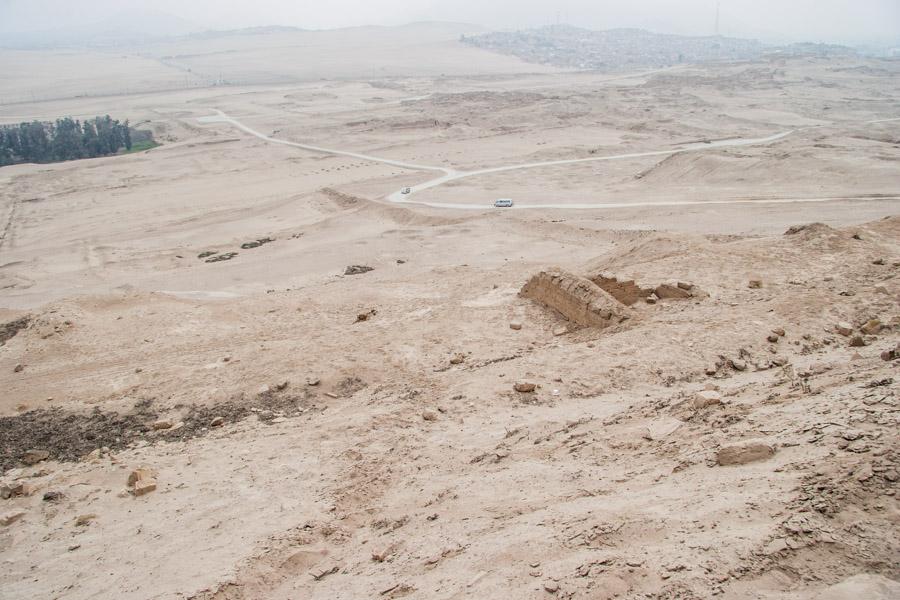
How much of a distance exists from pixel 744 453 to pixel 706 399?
79.5 inches

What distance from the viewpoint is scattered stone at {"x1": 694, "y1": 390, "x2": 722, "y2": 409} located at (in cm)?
866

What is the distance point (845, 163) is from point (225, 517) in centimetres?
3757

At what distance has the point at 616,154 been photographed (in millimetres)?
50156


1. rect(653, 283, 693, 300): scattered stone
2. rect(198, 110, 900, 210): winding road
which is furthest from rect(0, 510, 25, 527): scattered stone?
rect(198, 110, 900, 210): winding road

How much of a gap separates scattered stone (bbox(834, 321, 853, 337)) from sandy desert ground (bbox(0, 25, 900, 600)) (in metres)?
0.04

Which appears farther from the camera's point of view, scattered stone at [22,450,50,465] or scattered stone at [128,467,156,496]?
scattered stone at [22,450,50,465]

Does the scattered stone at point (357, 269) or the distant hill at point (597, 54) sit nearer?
the scattered stone at point (357, 269)

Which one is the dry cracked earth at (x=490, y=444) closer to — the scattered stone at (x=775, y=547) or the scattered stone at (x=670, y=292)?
the scattered stone at (x=775, y=547)

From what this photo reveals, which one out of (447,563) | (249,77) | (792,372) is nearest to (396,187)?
(792,372)

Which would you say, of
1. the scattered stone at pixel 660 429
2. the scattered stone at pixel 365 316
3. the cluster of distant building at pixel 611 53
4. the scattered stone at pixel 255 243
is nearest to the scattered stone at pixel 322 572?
the scattered stone at pixel 660 429

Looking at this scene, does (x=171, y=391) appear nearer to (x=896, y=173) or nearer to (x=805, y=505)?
Answer: (x=805, y=505)

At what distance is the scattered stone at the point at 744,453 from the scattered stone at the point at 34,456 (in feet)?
34.9

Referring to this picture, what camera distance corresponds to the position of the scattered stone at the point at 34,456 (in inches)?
425

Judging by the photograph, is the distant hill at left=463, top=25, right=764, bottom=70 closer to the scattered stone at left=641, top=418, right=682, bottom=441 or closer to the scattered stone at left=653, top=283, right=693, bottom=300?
the scattered stone at left=653, top=283, right=693, bottom=300
